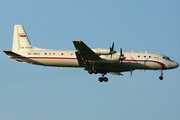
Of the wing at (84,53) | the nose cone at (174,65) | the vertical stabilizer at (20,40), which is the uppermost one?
the vertical stabilizer at (20,40)

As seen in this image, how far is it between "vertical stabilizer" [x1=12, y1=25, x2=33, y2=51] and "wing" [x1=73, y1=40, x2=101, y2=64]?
1040 cm

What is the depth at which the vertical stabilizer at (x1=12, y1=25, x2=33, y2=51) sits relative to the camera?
47.6 m

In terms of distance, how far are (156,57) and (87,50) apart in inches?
450

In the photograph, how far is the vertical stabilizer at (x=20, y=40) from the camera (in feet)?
156

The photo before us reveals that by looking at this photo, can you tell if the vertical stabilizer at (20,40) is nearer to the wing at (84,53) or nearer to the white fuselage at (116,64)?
the white fuselage at (116,64)

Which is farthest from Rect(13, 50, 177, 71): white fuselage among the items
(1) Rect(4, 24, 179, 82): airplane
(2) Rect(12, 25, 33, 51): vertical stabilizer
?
(2) Rect(12, 25, 33, 51): vertical stabilizer

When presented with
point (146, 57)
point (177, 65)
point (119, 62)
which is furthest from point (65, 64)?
point (177, 65)

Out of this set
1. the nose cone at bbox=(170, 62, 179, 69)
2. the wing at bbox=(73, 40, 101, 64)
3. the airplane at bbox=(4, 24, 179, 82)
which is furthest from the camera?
the nose cone at bbox=(170, 62, 179, 69)

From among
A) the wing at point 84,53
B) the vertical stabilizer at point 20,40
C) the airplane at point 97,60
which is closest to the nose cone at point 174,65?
the airplane at point 97,60

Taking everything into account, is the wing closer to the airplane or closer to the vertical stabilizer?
the airplane

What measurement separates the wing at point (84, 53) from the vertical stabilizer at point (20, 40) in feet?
34.1

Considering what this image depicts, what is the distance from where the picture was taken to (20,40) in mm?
48531

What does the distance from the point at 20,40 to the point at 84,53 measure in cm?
1366

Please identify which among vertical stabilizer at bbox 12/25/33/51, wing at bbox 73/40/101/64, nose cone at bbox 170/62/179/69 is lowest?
nose cone at bbox 170/62/179/69
